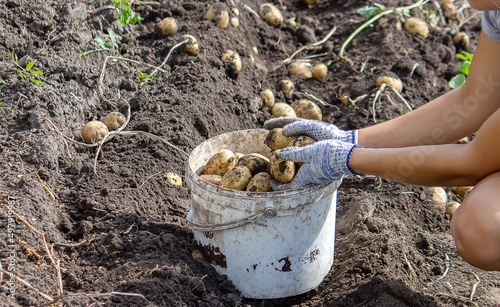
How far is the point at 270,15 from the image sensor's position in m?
4.70

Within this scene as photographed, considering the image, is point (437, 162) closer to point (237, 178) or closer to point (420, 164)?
point (420, 164)

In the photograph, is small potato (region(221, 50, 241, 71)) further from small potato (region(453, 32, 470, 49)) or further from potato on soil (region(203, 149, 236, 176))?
small potato (region(453, 32, 470, 49))

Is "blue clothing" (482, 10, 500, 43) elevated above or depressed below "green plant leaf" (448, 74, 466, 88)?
above

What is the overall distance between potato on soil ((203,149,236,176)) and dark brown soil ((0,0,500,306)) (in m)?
0.35

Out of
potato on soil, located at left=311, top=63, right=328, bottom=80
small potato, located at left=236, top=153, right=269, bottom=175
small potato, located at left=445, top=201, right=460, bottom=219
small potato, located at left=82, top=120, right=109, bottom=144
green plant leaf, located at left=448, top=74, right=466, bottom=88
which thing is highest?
small potato, located at left=236, top=153, right=269, bottom=175

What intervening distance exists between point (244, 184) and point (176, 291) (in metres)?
0.54

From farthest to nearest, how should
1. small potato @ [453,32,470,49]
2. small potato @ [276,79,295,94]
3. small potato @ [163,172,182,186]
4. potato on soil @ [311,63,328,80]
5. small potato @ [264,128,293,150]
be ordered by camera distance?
small potato @ [453,32,470,49]
potato on soil @ [311,63,328,80]
small potato @ [276,79,295,94]
small potato @ [163,172,182,186]
small potato @ [264,128,293,150]

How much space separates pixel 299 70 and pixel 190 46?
3.54 feet

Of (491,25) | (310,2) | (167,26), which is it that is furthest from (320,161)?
(310,2)

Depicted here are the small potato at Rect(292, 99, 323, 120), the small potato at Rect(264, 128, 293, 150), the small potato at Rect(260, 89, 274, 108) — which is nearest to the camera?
the small potato at Rect(264, 128, 293, 150)

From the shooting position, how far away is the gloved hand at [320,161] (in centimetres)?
197

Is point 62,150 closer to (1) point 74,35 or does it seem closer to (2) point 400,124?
(1) point 74,35

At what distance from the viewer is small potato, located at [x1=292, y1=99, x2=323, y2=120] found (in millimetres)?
3535

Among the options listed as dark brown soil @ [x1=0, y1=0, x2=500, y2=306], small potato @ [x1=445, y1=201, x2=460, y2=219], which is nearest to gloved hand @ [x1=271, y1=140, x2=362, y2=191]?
dark brown soil @ [x1=0, y1=0, x2=500, y2=306]
